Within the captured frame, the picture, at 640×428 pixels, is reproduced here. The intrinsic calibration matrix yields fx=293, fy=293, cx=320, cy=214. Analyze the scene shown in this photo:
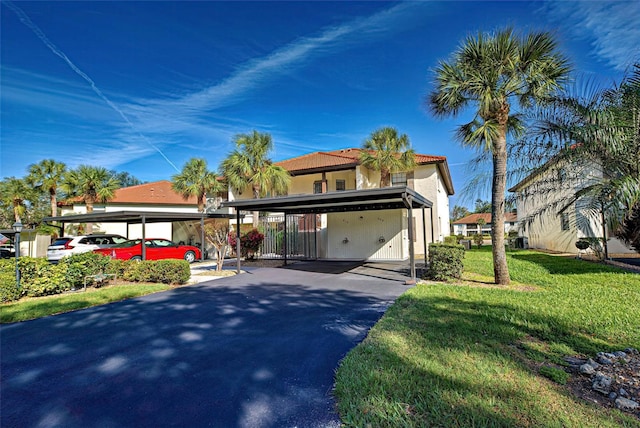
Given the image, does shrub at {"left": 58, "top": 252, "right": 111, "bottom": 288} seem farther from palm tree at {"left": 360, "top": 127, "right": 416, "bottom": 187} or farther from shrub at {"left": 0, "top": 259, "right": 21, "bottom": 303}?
palm tree at {"left": 360, "top": 127, "right": 416, "bottom": 187}

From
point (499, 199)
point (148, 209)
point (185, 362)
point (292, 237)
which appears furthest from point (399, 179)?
point (148, 209)

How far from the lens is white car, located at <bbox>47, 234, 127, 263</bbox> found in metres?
13.0

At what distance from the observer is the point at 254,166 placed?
1850 cm

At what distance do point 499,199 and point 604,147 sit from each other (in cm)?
404

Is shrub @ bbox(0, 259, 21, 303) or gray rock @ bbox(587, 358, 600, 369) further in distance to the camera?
shrub @ bbox(0, 259, 21, 303)

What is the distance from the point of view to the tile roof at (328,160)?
1783cm

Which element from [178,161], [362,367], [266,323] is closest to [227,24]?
[266,323]

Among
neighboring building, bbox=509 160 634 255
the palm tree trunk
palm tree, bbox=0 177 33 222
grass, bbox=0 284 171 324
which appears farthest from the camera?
palm tree, bbox=0 177 33 222

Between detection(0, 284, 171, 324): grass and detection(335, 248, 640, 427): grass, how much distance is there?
6858mm

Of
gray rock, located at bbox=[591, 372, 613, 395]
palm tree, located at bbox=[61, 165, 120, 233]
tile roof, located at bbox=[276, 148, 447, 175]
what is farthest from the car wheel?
gray rock, located at bbox=[591, 372, 613, 395]

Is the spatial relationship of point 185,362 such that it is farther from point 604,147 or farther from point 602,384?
point 604,147

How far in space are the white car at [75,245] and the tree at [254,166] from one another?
7.41m

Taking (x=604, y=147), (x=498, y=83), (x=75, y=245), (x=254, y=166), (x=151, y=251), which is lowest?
(x=151, y=251)

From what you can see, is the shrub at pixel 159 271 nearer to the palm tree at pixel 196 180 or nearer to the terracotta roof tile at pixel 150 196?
the palm tree at pixel 196 180
